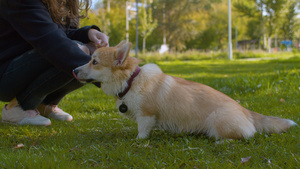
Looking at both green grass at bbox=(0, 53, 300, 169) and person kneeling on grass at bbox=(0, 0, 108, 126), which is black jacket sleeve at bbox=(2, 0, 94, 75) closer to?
person kneeling on grass at bbox=(0, 0, 108, 126)

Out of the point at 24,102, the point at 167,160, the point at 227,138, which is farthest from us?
the point at 24,102

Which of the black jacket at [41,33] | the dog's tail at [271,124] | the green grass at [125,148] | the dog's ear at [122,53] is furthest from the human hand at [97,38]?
the dog's tail at [271,124]

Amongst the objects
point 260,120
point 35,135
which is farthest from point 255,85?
point 35,135

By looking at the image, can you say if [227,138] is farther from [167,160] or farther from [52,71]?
[52,71]

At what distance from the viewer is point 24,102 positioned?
9.75 feet

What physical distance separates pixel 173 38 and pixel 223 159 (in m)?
38.9

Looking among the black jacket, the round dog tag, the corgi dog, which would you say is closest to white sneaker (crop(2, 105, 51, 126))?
the black jacket

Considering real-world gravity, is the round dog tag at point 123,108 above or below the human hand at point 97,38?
below

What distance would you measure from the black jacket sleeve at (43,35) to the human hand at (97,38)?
474 millimetres

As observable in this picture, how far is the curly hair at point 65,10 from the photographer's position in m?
2.87

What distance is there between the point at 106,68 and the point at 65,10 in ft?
3.45

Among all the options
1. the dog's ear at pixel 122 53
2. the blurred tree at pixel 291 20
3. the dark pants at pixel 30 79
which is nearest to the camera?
the dog's ear at pixel 122 53

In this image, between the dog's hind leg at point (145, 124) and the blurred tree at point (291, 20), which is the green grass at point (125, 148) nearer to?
the dog's hind leg at point (145, 124)

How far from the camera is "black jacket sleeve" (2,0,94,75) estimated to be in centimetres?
256
